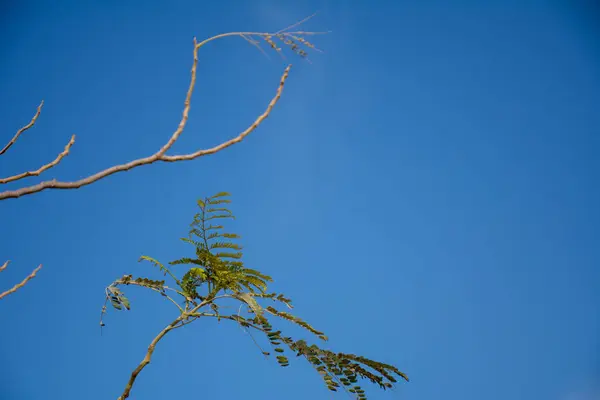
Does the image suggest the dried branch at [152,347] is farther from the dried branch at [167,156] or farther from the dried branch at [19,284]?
the dried branch at [167,156]

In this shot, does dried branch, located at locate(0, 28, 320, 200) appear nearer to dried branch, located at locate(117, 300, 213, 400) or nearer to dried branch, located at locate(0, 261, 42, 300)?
dried branch, located at locate(0, 261, 42, 300)

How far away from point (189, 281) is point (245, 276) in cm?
30

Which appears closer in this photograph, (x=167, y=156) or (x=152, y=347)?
(x=167, y=156)

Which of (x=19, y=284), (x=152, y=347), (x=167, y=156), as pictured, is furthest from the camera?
(x=152, y=347)

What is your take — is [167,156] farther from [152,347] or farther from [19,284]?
[152,347]

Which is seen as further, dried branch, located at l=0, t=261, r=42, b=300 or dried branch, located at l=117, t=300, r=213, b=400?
dried branch, located at l=117, t=300, r=213, b=400

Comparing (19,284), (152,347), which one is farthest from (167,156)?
(152,347)

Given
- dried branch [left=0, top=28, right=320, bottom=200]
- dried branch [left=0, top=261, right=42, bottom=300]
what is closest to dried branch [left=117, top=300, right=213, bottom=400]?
dried branch [left=0, top=261, right=42, bottom=300]

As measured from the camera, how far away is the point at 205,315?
2.73m

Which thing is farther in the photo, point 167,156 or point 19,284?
point 19,284

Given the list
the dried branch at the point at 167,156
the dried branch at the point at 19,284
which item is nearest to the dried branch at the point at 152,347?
the dried branch at the point at 19,284

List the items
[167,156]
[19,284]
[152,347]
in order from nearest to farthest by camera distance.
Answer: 1. [167,156]
2. [19,284]
3. [152,347]

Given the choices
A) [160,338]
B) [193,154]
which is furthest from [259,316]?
[193,154]

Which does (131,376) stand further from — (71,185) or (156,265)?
(71,185)
